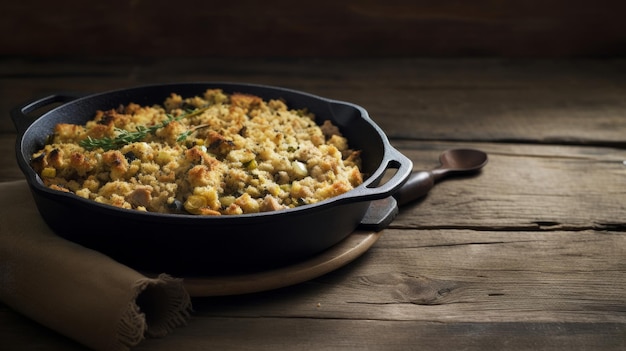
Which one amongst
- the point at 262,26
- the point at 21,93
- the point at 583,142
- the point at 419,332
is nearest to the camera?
the point at 419,332

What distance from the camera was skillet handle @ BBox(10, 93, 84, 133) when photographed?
2409mm

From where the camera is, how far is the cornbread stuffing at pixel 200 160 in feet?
6.88

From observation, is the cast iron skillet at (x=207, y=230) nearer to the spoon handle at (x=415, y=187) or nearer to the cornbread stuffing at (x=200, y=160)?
the cornbread stuffing at (x=200, y=160)

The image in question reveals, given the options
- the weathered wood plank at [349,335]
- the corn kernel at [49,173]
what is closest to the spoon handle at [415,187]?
the weathered wood plank at [349,335]

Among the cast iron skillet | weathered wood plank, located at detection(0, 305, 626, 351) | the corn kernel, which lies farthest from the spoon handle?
the corn kernel

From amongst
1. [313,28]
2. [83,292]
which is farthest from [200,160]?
[313,28]

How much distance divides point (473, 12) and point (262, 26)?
1.16m

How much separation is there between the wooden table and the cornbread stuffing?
A: 10.0 inches

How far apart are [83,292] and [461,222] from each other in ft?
4.08

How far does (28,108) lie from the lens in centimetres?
255

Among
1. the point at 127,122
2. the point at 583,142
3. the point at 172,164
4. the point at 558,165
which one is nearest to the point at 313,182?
the point at 172,164

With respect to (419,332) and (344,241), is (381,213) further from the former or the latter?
(419,332)

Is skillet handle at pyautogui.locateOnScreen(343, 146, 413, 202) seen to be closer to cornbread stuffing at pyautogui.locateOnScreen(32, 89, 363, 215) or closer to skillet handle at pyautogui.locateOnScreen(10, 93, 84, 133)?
cornbread stuffing at pyautogui.locateOnScreen(32, 89, 363, 215)

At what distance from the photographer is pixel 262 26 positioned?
4355mm
